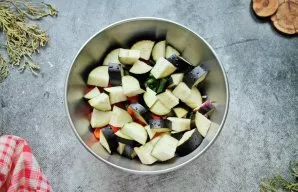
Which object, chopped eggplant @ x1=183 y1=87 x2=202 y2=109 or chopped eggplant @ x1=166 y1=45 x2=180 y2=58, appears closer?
chopped eggplant @ x1=183 y1=87 x2=202 y2=109

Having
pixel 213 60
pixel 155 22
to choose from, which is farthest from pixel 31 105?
pixel 213 60

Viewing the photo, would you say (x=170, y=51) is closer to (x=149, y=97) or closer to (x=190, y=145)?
(x=149, y=97)

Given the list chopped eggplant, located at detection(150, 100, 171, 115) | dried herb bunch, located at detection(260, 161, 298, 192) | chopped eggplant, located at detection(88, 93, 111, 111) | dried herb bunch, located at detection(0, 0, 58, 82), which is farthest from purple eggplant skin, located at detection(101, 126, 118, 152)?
dried herb bunch, located at detection(260, 161, 298, 192)

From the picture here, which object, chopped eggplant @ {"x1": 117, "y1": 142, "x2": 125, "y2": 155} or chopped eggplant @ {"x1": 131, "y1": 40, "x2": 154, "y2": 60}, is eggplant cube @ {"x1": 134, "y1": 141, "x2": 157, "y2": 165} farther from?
chopped eggplant @ {"x1": 131, "y1": 40, "x2": 154, "y2": 60}

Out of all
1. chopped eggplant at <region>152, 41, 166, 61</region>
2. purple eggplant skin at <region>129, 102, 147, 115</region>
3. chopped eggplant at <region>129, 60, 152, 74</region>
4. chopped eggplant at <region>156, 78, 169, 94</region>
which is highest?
chopped eggplant at <region>152, 41, 166, 61</region>

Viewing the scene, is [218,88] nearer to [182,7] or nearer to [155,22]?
[155,22]

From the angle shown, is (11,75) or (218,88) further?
(11,75)
